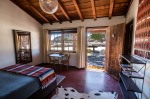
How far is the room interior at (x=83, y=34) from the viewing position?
2.41m

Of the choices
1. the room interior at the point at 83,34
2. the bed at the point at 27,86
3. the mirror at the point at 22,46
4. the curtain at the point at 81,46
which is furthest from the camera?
the curtain at the point at 81,46

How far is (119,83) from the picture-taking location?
300 cm

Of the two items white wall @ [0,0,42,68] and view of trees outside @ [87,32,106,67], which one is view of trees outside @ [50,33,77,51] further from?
view of trees outside @ [87,32,106,67]

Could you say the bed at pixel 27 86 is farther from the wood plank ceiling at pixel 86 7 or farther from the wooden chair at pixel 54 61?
the wood plank ceiling at pixel 86 7

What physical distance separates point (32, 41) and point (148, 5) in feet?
15.2

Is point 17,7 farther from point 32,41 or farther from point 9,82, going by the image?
point 9,82

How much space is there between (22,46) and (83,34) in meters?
2.90

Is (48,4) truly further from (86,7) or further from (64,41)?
(64,41)

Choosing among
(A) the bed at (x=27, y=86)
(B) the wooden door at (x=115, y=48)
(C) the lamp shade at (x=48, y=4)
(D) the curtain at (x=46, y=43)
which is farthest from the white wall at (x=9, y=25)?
(B) the wooden door at (x=115, y=48)

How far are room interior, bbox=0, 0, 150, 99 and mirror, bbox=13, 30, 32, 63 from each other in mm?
72

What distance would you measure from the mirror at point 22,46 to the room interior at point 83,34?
7 cm

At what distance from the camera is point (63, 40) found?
497 cm

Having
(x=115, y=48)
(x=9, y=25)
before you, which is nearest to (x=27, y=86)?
(x=9, y=25)

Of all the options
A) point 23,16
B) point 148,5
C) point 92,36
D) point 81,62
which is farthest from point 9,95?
point 92,36
